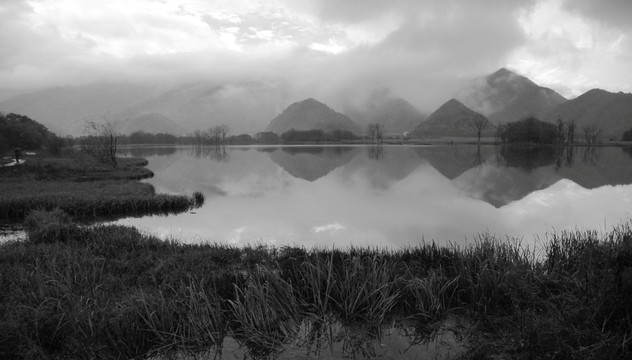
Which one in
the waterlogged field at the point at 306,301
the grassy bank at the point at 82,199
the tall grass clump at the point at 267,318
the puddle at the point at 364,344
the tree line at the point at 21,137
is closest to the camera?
the waterlogged field at the point at 306,301

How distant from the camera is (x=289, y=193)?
38.4 m

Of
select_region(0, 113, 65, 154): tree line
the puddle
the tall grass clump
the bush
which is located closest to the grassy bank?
the tall grass clump

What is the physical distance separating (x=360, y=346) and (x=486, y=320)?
323 centimetres

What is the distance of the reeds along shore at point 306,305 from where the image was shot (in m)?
7.68

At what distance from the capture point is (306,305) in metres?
10.0

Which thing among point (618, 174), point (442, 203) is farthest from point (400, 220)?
point (618, 174)

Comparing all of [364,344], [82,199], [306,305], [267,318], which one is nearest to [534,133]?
[82,199]

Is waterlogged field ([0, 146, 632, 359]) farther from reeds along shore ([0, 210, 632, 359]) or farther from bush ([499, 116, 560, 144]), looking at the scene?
bush ([499, 116, 560, 144])

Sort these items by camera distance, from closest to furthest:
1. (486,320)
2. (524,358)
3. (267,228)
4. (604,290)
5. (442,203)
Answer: (524,358)
(604,290)
(486,320)
(267,228)
(442,203)

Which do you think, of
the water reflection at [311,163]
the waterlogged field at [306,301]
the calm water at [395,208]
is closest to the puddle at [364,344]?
the waterlogged field at [306,301]

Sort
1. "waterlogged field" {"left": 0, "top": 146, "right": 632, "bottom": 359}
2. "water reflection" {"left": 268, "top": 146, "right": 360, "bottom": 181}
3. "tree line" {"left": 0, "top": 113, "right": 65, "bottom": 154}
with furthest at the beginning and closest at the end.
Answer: "tree line" {"left": 0, "top": 113, "right": 65, "bottom": 154}
"water reflection" {"left": 268, "top": 146, "right": 360, "bottom": 181}
"waterlogged field" {"left": 0, "top": 146, "right": 632, "bottom": 359}

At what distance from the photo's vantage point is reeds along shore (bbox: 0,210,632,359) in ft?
25.2

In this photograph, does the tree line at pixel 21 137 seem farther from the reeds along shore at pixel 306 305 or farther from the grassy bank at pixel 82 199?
the reeds along shore at pixel 306 305

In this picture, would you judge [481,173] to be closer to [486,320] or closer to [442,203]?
[442,203]
